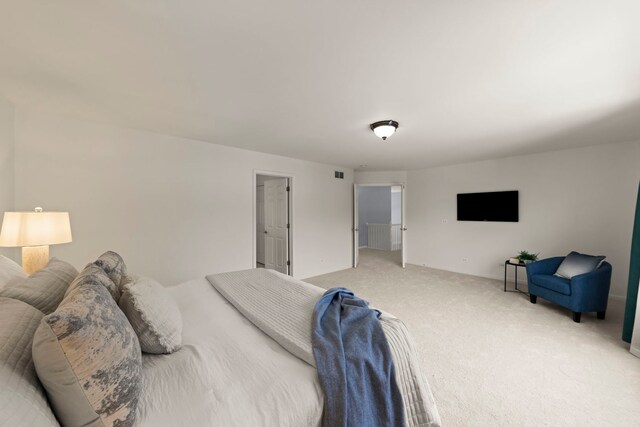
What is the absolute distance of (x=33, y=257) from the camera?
79.5 inches

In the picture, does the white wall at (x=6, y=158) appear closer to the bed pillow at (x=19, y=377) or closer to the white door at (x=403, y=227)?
the bed pillow at (x=19, y=377)

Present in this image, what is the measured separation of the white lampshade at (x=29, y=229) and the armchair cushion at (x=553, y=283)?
531 cm

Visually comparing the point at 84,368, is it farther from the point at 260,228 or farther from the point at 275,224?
the point at 260,228

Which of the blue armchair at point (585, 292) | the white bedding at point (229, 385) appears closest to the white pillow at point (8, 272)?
the white bedding at point (229, 385)

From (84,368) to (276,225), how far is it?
436 centimetres

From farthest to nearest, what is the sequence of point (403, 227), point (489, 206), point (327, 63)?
point (403, 227), point (489, 206), point (327, 63)

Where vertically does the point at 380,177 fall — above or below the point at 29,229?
above

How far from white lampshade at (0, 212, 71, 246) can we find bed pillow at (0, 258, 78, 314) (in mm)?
832

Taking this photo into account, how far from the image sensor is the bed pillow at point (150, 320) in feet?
3.81

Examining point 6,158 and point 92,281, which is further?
point 6,158

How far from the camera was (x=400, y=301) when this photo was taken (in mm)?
3648

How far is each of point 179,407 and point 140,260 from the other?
2.80 m

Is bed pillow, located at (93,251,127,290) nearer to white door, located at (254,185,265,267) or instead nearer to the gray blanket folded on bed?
the gray blanket folded on bed

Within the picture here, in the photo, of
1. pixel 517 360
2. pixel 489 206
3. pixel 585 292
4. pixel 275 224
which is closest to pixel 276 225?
pixel 275 224
